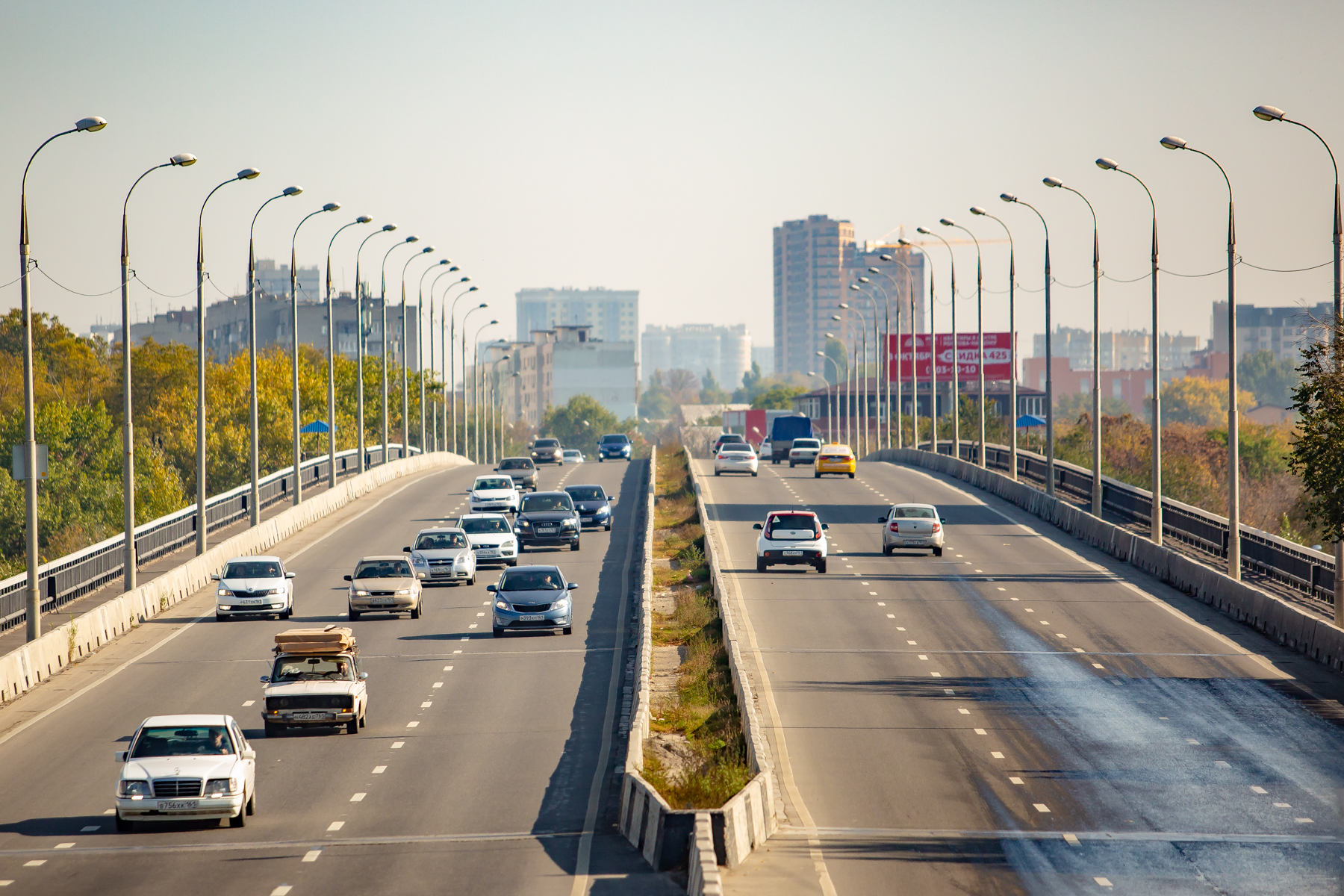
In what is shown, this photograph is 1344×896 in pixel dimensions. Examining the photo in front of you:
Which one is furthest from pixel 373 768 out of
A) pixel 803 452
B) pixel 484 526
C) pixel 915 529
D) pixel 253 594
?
pixel 803 452

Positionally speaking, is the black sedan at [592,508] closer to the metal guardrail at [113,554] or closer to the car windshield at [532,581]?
the metal guardrail at [113,554]

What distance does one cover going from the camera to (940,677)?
2708 centimetres

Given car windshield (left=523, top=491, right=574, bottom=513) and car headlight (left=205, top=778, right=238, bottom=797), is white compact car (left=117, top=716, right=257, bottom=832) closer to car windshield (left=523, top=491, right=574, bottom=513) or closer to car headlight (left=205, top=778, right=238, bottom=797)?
car headlight (left=205, top=778, right=238, bottom=797)

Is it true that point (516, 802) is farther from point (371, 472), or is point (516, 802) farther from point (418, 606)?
point (371, 472)

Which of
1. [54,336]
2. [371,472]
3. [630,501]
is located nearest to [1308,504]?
[630,501]

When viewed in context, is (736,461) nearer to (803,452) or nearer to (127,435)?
(803,452)

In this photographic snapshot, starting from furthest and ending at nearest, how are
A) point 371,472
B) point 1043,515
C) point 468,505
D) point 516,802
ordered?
1. point 371,472
2. point 468,505
3. point 1043,515
4. point 516,802

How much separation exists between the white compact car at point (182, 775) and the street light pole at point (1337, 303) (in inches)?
735

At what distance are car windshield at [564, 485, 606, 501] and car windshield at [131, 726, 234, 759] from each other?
33.6 m

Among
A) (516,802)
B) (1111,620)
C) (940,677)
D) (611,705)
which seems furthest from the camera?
(1111,620)

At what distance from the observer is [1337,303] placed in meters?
29.8

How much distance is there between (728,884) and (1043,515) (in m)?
40.6

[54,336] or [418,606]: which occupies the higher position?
[54,336]

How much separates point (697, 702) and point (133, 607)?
1528cm
